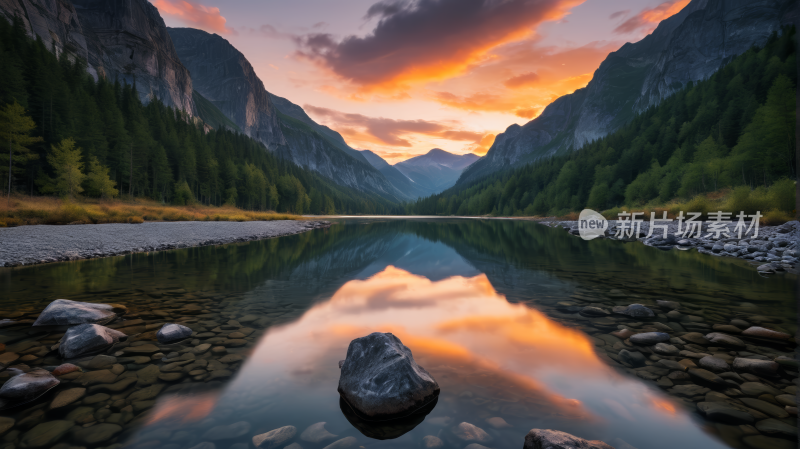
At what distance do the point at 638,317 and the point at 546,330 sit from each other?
116 inches

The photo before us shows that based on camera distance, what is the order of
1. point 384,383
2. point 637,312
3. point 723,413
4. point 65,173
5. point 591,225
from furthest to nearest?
point 591,225 < point 65,173 < point 637,312 < point 384,383 < point 723,413

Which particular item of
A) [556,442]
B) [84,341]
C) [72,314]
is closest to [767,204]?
[556,442]

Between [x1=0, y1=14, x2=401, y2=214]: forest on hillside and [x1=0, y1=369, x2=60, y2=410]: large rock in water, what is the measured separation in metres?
53.8

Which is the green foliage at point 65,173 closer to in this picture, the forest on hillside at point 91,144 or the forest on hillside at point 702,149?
the forest on hillside at point 91,144

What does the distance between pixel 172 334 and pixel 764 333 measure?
43.8 ft

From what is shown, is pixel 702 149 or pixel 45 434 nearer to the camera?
pixel 45 434

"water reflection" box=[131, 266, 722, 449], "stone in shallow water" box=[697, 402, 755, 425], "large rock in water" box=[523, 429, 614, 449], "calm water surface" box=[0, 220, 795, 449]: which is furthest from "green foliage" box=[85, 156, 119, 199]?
"stone in shallow water" box=[697, 402, 755, 425]

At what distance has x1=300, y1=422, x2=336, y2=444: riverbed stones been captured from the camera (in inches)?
150

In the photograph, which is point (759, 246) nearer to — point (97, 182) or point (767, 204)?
point (767, 204)

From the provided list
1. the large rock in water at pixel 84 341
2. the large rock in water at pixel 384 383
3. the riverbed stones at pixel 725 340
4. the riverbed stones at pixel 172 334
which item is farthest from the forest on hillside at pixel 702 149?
the large rock in water at pixel 84 341

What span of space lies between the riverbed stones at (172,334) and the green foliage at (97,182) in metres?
57.3

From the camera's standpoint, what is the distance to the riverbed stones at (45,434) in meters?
3.51

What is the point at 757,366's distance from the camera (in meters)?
5.32

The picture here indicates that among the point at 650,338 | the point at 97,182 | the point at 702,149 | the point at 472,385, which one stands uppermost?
the point at 702,149
